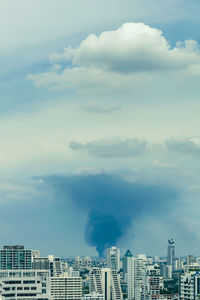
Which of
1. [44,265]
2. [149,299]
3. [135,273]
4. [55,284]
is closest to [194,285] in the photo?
[149,299]

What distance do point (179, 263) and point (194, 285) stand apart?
340ft

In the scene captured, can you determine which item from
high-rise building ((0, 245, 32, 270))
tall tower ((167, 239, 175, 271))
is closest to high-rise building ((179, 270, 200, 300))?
high-rise building ((0, 245, 32, 270))

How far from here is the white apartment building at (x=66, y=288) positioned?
7388 cm

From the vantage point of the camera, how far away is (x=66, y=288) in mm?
75312

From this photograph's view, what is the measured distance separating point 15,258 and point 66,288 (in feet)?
90.2

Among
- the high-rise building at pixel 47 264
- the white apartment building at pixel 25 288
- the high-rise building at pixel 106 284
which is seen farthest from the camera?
the high-rise building at pixel 47 264

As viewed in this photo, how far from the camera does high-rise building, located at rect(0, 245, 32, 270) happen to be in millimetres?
99250

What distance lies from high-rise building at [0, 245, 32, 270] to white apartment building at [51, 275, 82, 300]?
23.4 metres

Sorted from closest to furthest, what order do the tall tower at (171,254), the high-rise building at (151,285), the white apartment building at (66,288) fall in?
the high-rise building at (151,285)
the white apartment building at (66,288)
the tall tower at (171,254)

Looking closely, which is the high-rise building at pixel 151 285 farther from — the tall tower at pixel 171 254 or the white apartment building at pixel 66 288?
the tall tower at pixel 171 254

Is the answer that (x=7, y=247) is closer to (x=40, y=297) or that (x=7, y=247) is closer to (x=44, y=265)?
(x=44, y=265)

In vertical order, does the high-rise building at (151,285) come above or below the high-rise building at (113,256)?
below

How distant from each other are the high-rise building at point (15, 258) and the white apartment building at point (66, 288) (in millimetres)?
23370

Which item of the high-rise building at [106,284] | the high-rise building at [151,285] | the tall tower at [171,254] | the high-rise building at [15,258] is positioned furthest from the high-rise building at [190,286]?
the tall tower at [171,254]
